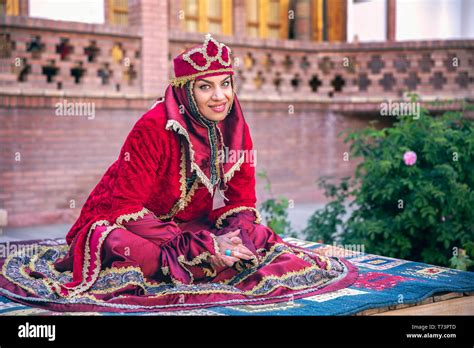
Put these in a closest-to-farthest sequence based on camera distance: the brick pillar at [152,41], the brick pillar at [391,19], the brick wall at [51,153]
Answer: the brick wall at [51,153] → the brick pillar at [152,41] → the brick pillar at [391,19]

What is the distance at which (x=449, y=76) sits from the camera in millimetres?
12156

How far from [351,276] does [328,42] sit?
772 centimetres

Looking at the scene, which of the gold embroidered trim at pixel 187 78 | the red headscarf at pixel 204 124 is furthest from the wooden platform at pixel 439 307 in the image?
the gold embroidered trim at pixel 187 78

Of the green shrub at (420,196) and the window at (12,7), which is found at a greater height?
the window at (12,7)

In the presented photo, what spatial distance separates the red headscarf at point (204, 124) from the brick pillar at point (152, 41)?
5164 mm

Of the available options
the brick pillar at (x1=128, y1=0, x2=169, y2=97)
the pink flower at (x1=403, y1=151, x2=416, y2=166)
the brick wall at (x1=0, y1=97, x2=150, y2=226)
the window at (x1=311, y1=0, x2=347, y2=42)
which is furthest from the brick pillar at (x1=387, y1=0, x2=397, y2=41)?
the pink flower at (x1=403, y1=151, x2=416, y2=166)

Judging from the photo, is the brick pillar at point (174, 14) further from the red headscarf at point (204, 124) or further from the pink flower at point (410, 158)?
the red headscarf at point (204, 124)

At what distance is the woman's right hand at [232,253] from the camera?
16.2 ft

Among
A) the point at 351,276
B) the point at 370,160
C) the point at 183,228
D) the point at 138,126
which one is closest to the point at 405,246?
the point at 370,160

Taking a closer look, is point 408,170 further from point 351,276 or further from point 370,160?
point 351,276

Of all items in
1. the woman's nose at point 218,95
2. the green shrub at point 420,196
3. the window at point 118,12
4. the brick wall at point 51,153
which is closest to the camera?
the woman's nose at point 218,95

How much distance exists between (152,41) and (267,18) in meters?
3.43

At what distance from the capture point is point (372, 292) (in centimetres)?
503

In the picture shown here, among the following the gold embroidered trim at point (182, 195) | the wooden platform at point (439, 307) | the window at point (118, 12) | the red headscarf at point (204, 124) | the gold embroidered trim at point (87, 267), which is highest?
the window at point (118, 12)
